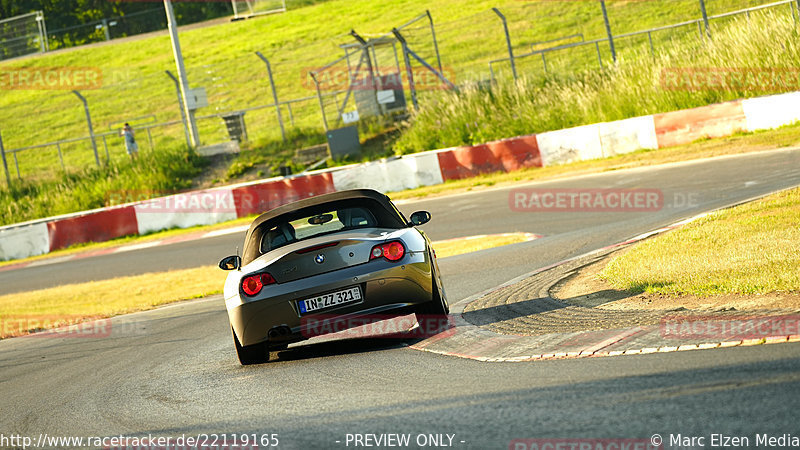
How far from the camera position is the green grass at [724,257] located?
24.0 ft

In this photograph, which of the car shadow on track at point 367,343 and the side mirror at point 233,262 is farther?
the side mirror at point 233,262

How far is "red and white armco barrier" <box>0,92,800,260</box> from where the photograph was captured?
1923cm

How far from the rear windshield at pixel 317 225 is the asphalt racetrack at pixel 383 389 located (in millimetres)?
953

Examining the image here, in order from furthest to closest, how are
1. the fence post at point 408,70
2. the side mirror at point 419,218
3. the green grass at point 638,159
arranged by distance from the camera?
the fence post at point 408,70 < the green grass at point 638,159 < the side mirror at point 419,218

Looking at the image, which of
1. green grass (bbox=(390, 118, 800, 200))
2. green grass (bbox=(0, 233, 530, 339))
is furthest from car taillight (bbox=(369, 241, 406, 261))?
green grass (bbox=(390, 118, 800, 200))

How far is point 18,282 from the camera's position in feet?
65.4

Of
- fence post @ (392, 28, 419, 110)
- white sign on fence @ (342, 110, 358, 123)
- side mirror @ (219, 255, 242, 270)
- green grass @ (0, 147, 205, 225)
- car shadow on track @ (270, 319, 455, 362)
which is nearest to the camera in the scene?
car shadow on track @ (270, 319, 455, 362)

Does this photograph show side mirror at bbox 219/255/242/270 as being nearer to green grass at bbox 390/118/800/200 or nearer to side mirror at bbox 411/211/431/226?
side mirror at bbox 411/211/431/226

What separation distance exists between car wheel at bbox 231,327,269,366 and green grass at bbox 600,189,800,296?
3037mm

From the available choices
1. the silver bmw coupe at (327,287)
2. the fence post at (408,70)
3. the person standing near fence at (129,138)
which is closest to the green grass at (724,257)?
the silver bmw coupe at (327,287)

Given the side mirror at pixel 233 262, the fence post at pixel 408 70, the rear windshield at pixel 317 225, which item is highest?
the fence post at pixel 408 70

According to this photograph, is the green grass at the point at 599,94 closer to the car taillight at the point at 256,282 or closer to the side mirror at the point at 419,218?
the side mirror at the point at 419,218

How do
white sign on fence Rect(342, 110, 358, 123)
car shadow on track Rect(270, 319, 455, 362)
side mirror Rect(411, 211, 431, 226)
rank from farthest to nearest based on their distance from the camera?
white sign on fence Rect(342, 110, 358, 123) → side mirror Rect(411, 211, 431, 226) → car shadow on track Rect(270, 319, 455, 362)

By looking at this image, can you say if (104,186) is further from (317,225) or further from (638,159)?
(317,225)
